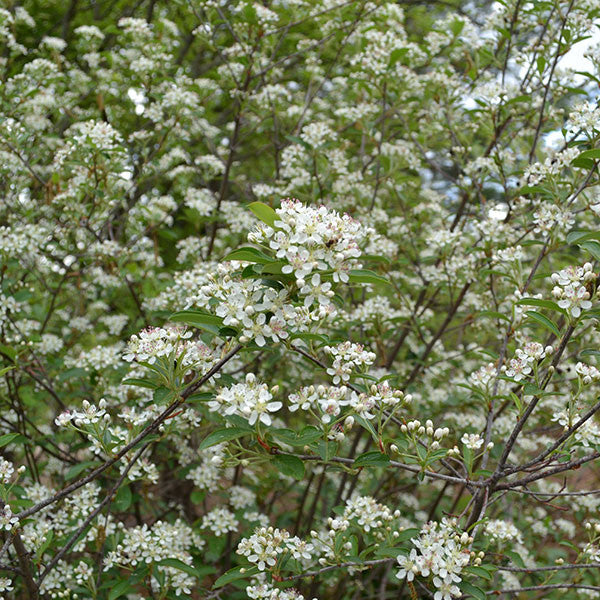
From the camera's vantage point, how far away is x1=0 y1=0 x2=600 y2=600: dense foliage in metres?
2.12

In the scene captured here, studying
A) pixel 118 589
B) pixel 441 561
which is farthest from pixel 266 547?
pixel 118 589

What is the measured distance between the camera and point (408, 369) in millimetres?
4637

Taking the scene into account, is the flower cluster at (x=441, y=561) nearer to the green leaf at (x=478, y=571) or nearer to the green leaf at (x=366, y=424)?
the green leaf at (x=478, y=571)

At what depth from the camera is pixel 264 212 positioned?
190 cm

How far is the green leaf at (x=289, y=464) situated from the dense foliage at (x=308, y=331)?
23 millimetres

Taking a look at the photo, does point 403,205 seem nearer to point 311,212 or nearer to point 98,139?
point 98,139

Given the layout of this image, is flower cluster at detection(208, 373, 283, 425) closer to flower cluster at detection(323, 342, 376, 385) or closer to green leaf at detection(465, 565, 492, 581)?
flower cluster at detection(323, 342, 376, 385)

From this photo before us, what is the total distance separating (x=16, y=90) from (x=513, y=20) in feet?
11.8

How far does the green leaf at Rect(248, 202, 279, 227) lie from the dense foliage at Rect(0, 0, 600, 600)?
0.01 m

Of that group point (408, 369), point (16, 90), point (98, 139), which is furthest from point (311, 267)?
point (16, 90)

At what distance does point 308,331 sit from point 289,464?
487 millimetres

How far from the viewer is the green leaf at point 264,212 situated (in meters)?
1.87

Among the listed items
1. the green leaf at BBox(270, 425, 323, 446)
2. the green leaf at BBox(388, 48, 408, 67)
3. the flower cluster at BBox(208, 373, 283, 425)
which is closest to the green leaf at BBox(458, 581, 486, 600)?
the green leaf at BBox(270, 425, 323, 446)

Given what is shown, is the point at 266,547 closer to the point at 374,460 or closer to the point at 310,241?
the point at 374,460
